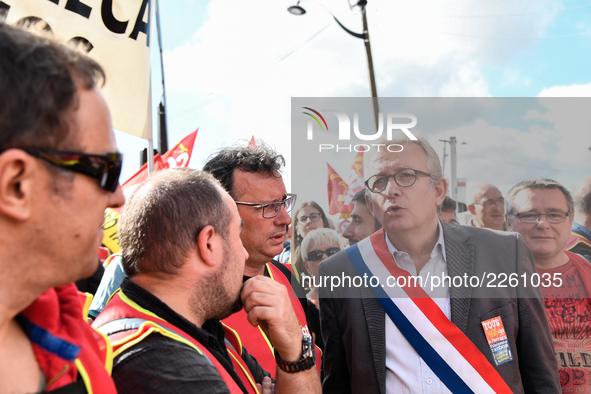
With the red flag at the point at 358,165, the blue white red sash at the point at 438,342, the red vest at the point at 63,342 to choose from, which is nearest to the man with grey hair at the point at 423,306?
the blue white red sash at the point at 438,342

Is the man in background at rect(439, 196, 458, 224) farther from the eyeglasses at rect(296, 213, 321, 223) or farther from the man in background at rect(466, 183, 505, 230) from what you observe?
the eyeglasses at rect(296, 213, 321, 223)

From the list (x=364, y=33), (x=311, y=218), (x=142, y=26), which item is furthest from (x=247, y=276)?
(x=364, y=33)

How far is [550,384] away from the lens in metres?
1.96

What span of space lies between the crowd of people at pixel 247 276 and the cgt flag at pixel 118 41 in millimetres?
1202

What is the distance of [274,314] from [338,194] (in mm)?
1864

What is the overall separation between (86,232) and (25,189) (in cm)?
15

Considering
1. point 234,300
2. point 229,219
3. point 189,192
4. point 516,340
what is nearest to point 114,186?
point 189,192

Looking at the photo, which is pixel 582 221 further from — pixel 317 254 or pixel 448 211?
pixel 317 254

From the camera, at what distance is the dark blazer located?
198cm

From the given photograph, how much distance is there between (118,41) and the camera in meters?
3.48

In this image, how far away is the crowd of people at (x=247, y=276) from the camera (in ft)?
2.78

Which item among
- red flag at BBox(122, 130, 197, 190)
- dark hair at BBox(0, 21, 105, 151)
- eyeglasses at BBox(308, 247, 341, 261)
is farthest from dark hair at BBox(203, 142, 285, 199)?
red flag at BBox(122, 130, 197, 190)

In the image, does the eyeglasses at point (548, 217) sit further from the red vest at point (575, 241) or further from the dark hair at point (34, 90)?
the dark hair at point (34, 90)

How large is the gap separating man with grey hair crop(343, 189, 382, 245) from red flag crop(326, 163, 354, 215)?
0.08 m
